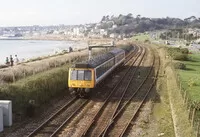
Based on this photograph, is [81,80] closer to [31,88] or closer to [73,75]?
[73,75]

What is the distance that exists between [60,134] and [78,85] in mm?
8603

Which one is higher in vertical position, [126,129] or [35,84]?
[35,84]

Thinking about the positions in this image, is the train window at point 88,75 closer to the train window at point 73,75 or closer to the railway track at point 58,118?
the train window at point 73,75

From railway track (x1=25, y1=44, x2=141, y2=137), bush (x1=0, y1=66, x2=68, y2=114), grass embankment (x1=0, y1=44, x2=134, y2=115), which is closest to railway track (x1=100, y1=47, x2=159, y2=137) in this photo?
railway track (x1=25, y1=44, x2=141, y2=137)

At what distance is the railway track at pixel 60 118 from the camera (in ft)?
59.8

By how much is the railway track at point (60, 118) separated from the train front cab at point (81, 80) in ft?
2.67

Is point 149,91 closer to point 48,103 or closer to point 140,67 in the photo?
point 48,103

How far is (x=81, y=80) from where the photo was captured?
86.3 feet

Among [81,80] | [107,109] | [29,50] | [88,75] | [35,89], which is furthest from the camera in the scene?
[29,50]

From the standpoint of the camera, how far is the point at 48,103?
961 inches

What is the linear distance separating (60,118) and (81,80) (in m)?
5.75

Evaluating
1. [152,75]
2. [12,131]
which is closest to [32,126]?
[12,131]

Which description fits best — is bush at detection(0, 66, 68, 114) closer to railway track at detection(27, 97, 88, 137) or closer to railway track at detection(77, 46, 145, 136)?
railway track at detection(27, 97, 88, 137)

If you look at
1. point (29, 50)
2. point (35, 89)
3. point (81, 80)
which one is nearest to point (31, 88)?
point (35, 89)
